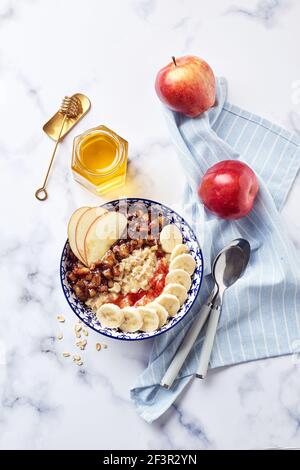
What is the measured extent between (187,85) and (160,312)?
522mm

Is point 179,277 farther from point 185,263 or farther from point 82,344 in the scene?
point 82,344

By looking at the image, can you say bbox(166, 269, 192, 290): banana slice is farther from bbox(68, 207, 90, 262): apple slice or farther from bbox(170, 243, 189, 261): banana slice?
bbox(68, 207, 90, 262): apple slice

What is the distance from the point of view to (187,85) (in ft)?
4.86

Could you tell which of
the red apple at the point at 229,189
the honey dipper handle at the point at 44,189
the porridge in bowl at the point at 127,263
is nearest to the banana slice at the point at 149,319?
the porridge in bowl at the point at 127,263

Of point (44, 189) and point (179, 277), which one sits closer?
point (179, 277)

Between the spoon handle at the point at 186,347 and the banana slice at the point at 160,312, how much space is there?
0.08 m

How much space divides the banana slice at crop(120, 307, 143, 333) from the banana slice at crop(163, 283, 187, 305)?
8 cm

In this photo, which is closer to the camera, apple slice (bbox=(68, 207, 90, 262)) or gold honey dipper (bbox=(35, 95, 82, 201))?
apple slice (bbox=(68, 207, 90, 262))

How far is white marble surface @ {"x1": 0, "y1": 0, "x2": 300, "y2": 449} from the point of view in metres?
1.50

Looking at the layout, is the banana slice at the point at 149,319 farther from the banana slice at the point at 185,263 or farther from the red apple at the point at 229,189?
the red apple at the point at 229,189

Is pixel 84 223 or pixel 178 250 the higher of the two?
pixel 84 223

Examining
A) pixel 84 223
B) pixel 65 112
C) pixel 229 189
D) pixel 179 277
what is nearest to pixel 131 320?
pixel 179 277

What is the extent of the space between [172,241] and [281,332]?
0.33m

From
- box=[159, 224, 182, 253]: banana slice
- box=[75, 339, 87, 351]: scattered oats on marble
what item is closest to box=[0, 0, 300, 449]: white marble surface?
box=[75, 339, 87, 351]: scattered oats on marble
